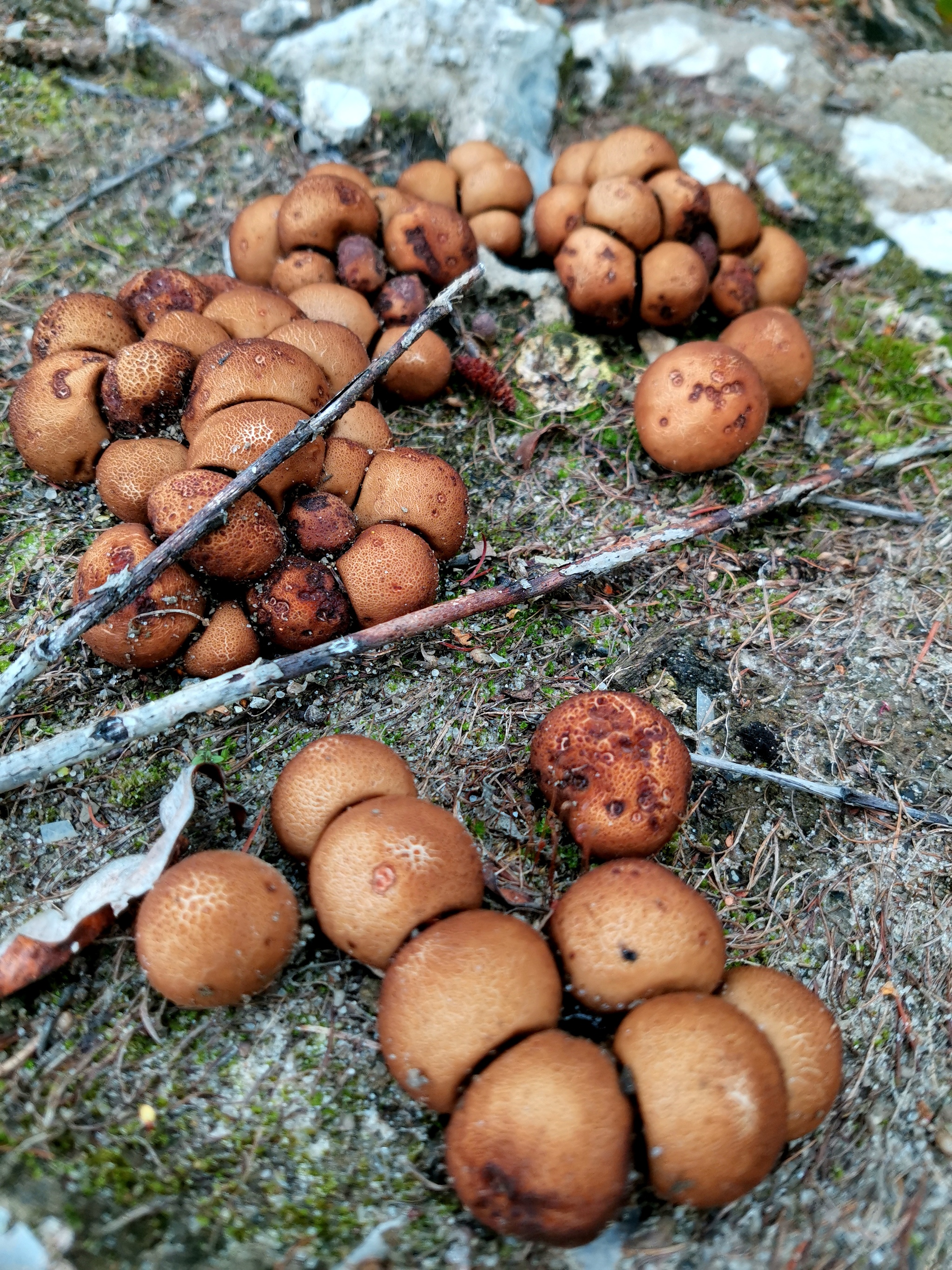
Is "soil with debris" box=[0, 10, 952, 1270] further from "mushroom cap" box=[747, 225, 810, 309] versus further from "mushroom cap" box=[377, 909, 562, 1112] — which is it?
"mushroom cap" box=[747, 225, 810, 309]

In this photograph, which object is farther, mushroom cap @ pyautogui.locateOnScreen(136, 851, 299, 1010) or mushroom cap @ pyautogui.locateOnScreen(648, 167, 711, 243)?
mushroom cap @ pyautogui.locateOnScreen(648, 167, 711, 243)

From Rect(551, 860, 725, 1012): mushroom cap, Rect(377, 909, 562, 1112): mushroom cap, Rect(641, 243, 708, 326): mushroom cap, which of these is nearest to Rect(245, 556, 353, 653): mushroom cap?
Rect(377, 909, 562, 1112): mushroom cap

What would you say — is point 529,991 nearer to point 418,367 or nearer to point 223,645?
point 223,645

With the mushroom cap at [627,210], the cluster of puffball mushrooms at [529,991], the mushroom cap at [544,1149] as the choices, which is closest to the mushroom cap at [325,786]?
the cluster of puffball mushrooms at [529,991]

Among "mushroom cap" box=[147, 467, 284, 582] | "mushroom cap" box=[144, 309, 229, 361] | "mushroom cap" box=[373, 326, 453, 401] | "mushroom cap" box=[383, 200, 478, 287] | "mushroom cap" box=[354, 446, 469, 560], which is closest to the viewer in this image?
"mushroom cap" box=[147, 467, 284, 582]

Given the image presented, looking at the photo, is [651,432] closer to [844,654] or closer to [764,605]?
[764,605]

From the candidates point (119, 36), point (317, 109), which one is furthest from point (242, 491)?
point (119, 36)
